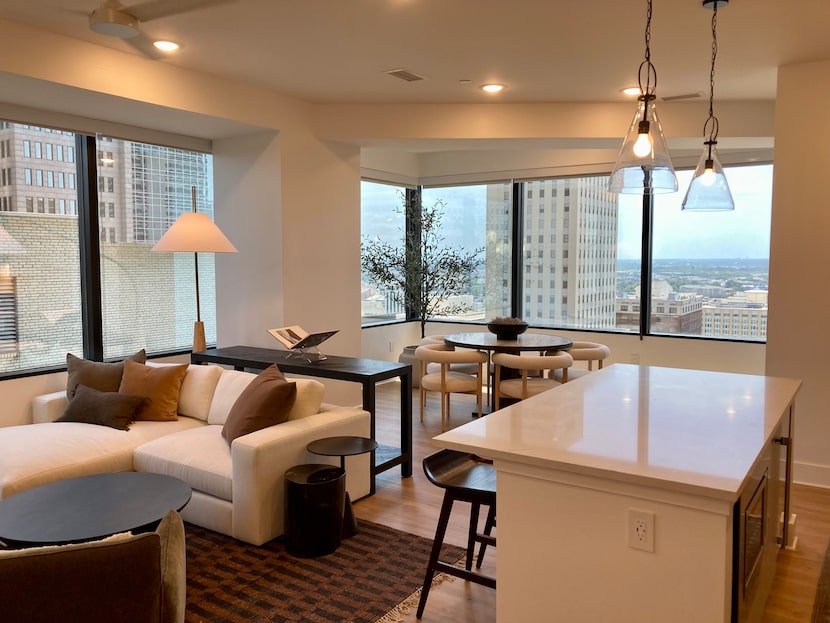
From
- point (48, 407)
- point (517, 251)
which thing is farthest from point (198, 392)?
point (517, 251)

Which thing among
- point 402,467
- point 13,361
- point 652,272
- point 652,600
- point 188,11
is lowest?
point 402,467

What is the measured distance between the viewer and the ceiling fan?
119 inches

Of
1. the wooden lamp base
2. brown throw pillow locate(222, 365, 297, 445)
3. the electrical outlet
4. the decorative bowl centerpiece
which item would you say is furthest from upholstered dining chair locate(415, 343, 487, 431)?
the electrical outlet

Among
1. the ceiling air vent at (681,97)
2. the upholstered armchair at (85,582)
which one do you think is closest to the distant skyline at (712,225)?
the ceiling air vent at (681,97)

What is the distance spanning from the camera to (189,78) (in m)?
4.30

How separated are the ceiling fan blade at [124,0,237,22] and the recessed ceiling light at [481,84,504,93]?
6.95ft

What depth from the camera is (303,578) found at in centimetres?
290

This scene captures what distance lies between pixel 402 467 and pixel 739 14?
3256 millimetres

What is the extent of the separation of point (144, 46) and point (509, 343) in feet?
11.6

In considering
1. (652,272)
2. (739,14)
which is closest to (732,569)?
(739,14)

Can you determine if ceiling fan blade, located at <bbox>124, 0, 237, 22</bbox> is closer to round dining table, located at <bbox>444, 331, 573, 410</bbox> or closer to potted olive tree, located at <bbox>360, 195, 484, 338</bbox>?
round dining table, located at <bbox>444, 331, 573, 410</bbox>

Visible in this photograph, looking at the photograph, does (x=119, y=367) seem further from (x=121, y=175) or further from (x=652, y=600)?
(x=652, y=600)

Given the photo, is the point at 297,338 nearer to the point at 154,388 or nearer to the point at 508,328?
the point at 154,388

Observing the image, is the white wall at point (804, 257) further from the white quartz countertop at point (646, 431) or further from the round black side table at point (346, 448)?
the round black side table at point (346, 448)
